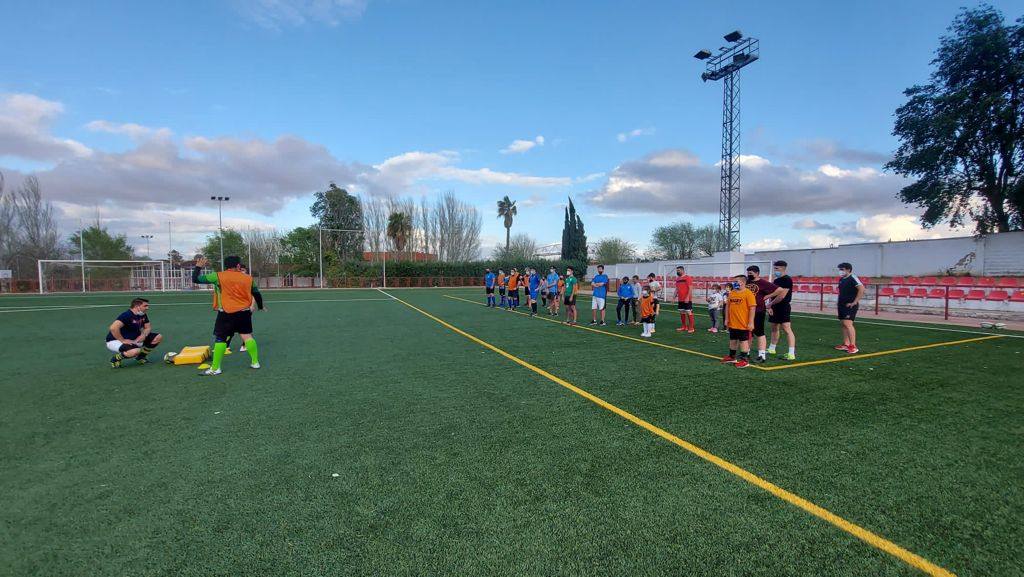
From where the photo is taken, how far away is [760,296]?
7777 mm

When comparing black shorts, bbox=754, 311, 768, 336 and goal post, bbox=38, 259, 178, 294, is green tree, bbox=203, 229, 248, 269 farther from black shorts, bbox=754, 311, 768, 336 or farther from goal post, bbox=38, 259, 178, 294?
black shorts, bbox=754, 311, 768, 336

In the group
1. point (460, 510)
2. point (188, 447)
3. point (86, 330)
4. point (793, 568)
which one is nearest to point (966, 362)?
point (793, 568)

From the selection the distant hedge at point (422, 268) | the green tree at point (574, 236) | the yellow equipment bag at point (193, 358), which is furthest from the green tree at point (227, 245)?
the yellow equipment bag at point (193, 358)

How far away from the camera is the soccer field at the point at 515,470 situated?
250 centimetres

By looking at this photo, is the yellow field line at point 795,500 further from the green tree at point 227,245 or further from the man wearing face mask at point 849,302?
the green tree at point 227,245

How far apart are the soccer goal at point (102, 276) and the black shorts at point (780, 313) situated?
46516 millimetres

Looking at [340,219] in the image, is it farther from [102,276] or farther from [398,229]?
[102,276]

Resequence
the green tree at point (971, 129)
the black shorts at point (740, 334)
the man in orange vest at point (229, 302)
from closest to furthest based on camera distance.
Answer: the man in orange vest at point (229, 302)
the black shorts at point (740, 334)
the green tree at point (971, 129)

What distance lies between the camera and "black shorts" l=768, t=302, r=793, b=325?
8.01 meters

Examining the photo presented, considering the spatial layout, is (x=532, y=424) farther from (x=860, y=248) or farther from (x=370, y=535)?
(x=860, y=248)

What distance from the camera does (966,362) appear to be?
7672 millimetres

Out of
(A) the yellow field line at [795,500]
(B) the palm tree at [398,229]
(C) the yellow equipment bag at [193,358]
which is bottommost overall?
(A) the yellow field line at [795,500]

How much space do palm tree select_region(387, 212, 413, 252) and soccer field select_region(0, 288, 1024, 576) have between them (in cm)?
5413

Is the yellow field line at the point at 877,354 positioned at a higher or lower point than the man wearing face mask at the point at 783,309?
lower
